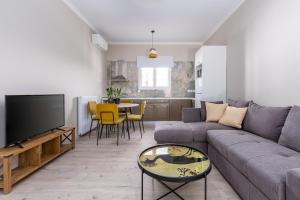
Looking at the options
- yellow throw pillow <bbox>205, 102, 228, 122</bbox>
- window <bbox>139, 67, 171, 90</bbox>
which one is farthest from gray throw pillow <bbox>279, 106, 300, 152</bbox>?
window <bbox>139, 67, 171, 90</bbox>

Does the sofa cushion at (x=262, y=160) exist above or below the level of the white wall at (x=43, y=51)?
below

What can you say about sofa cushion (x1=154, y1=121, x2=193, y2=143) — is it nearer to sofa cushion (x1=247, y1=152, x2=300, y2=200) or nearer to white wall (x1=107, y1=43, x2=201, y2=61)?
sofa cushion (x1=247, y1=152, x2=300, y2=200)

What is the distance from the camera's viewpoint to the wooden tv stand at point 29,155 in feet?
5.59

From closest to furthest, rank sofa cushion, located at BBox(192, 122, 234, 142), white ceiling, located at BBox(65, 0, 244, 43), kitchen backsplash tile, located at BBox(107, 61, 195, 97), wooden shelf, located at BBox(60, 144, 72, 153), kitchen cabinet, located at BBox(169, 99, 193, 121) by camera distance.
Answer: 1. sofa cushion, located at BBox(192, 122, 234, 142)
2. wooden shelf, located at BBox(60, 144, 72, 153)
3. white ceiling, located at BBox(65, 0, 244, 43)
4. kitchen cabinet, located at BBox(169, 99, 193, 121)
5. kitchen backsplash tile, located at BBox(107, 61, 195, 97)

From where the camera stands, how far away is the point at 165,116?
547 cm

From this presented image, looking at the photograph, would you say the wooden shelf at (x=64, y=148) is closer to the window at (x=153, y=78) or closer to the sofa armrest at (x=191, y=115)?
the sofa armrest at (x=191, y=115)

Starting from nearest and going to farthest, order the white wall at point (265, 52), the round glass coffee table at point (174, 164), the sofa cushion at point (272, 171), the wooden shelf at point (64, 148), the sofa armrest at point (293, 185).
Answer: the sofa armrest at point (293, 185) < the sofa cushion at point (272, 171) < the round glass coffee table at point (174, 164) < the white wall at point (265, 52) < the wooden shelf at point (64, 148)

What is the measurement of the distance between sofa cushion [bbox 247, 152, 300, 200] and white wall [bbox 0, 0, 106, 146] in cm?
260

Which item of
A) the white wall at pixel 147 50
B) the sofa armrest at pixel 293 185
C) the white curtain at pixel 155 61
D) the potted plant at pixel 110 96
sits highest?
the white wall at pixel 147 50

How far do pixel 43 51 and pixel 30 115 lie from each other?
42.9 inches

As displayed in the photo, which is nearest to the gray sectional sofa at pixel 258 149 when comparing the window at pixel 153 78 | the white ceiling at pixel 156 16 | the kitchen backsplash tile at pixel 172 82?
the white ceiling at pixel 156 16

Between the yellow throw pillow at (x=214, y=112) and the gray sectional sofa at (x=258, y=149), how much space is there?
29cm

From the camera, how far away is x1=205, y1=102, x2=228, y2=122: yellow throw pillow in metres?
3.06

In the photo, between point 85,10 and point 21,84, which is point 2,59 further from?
point 85,10
